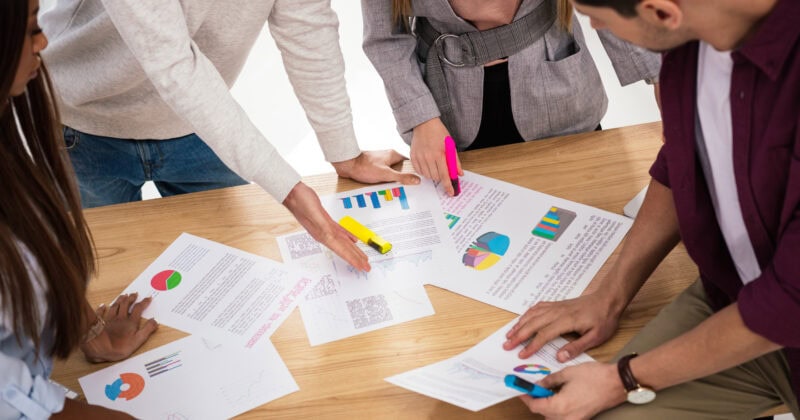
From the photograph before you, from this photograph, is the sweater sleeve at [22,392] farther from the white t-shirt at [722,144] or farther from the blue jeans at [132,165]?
the white t-shirt at [722,144]

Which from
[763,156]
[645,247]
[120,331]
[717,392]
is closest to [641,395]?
[717,392]

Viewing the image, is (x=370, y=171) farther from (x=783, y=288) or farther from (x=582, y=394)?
(x=783, y=288)

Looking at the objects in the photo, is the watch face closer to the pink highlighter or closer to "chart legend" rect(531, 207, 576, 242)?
"chart legend" rect(531, 207, 576, 242)

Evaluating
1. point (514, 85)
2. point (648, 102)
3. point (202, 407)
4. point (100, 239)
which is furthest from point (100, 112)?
point (648, 102)

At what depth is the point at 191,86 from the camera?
124cm

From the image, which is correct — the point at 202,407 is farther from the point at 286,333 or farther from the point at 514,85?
the point at 514,85

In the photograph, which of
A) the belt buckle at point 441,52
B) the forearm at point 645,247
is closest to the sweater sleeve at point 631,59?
the belt buckle at point 441,52

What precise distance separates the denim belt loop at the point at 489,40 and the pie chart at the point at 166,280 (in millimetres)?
668

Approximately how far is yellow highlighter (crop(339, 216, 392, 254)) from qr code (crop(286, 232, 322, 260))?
63mm

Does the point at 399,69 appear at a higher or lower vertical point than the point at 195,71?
lower

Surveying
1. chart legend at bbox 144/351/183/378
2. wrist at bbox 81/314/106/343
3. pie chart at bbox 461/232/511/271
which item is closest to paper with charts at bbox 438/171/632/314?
pie chart at bbox 461/232/511/271

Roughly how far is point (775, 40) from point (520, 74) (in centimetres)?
77

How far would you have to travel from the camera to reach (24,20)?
950 millimetres

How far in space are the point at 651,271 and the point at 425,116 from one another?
0.58 meters
